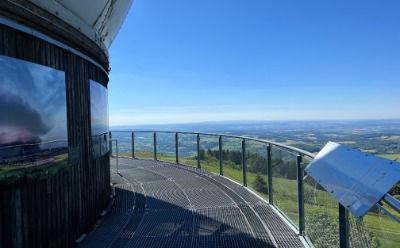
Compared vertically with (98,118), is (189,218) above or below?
below

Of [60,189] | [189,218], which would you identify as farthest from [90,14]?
[189,218]

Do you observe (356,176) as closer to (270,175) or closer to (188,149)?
(270,175)

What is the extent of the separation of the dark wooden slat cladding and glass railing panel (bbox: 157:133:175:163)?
4277 mm

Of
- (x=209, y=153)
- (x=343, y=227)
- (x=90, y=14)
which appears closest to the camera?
(x=343, y=227)

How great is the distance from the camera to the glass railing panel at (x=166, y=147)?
845cm

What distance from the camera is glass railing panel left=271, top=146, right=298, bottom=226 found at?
3371 mm

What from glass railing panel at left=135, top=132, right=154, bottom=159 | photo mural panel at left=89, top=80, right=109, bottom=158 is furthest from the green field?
glass railing panel at left=135, top=132, right=154, bottom=159

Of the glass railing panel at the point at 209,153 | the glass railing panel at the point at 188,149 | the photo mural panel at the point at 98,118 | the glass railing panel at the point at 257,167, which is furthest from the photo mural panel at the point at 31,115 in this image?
the glass railing panel at the point at 188,149

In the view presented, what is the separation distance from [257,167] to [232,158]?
4.18 ft

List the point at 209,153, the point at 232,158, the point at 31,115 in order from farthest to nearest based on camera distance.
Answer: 1. the point at 209,153
2. the point at 232,158
3. the point at 31,115

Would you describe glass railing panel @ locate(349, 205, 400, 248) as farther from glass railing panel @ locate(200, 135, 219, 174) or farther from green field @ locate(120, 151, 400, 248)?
glass railing panel @ locate(200, 135, 219, 174)

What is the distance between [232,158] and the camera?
6.11 m

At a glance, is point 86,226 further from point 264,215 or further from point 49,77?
point 264,215

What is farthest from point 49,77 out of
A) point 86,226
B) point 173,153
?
point 173,153
